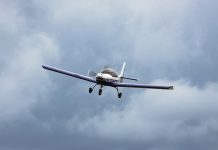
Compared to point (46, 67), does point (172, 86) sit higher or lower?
lower

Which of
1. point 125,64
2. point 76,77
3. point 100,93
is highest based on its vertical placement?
point 125,64

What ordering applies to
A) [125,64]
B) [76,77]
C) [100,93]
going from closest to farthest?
[100,93] < [76,77] < [125,64]

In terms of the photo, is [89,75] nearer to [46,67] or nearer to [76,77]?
[76,77]

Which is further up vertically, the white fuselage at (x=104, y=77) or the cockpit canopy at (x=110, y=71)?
the cockpit canopy at (x=110, y=71)

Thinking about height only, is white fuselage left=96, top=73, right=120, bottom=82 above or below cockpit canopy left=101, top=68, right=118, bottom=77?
below

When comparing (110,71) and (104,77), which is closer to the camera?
(104,77)

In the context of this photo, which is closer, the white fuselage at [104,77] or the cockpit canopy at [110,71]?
the white fuselage at [104,77]

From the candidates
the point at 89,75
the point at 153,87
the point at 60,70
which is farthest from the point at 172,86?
the point at 60,70

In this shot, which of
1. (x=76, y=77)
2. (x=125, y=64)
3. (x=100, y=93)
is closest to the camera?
(x=100, y=93)

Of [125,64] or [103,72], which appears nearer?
[103,72]

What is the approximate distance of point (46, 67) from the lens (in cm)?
11331

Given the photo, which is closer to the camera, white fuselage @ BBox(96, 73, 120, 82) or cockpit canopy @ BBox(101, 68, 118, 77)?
white fuselage @ BBox(96, 73, 120, 82)

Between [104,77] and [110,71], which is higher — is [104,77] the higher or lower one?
the lower one

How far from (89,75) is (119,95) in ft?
18.7
